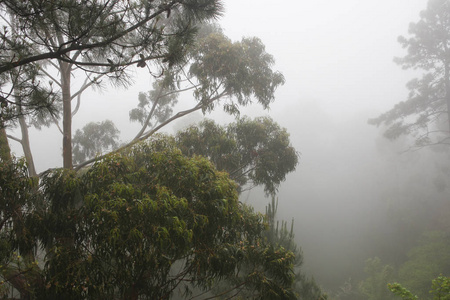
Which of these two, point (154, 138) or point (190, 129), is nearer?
Answer: point (154, 138)

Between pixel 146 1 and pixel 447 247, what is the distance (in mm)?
15575

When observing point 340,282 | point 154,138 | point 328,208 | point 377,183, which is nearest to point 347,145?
point 377,183

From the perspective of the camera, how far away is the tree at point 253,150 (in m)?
6.40

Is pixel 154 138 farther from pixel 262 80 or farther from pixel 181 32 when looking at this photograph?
pixel 262 80

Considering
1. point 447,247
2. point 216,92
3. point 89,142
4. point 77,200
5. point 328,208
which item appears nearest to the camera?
point 77,200

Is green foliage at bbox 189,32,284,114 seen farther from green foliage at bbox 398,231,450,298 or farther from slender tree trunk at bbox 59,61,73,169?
green foliage at bbox 398,231,450,298

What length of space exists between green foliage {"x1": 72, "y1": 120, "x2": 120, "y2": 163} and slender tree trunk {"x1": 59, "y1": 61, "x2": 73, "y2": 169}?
3.46 m

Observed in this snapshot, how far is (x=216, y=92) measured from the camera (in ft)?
24.0

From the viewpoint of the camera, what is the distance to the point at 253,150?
7.04m

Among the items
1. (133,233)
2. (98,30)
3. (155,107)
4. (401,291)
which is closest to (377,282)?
(401,291)

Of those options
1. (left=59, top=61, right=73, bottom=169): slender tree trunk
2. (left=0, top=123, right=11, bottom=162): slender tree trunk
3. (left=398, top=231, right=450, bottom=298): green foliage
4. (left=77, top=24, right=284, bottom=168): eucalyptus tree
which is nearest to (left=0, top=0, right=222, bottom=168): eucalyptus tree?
(left=0, top=123, right=11, bottom=162): slender tree trunk

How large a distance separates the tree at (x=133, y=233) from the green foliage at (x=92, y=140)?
607 cm

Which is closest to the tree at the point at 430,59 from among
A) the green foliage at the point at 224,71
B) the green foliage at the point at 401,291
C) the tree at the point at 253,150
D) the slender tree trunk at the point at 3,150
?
the tree at the point at 253,150

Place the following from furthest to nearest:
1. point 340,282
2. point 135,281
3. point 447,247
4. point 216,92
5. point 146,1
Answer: point 340,282 < point 447,247 < point 216,92 < point 135,281 < point 146,1
